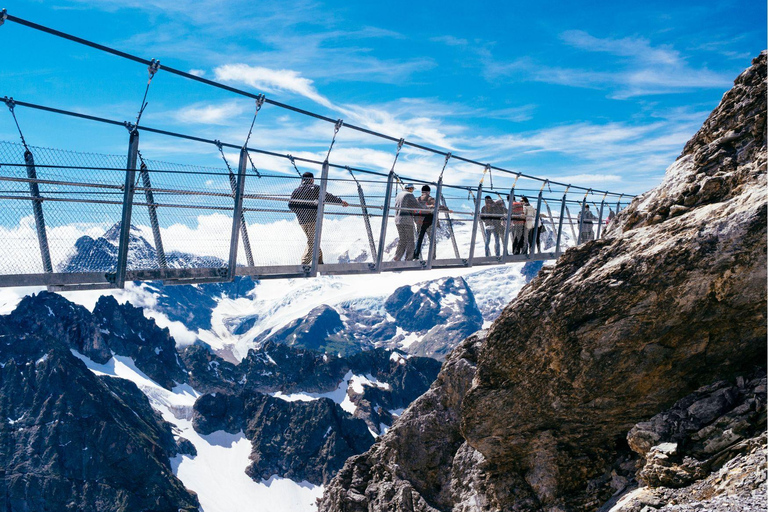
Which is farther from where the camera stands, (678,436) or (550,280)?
(550,280)

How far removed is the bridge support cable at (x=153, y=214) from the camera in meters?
11.7

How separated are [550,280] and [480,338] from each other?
1131 centimetres

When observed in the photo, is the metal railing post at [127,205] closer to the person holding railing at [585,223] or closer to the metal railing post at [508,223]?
the metal railing post at [508,223]

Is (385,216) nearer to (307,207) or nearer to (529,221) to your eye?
(307,207)

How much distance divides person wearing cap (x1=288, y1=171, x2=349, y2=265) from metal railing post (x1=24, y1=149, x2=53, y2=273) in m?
5.02

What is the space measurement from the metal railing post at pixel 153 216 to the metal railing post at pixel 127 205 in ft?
0.91

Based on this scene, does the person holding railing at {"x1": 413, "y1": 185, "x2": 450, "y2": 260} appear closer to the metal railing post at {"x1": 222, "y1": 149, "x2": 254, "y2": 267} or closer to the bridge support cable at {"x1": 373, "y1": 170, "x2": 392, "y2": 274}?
the bridge support cable at {"x1": 373, "y1": 170, "x2": 392, "y2": 274}

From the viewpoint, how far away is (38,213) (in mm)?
10805

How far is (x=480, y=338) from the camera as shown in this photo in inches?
890

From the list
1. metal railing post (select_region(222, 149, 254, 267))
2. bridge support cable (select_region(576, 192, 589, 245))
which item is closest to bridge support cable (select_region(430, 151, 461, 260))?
metal railing post (select_region(222, 149, 254, 267))

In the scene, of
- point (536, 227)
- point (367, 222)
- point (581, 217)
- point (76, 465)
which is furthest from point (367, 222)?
point (76, 465)

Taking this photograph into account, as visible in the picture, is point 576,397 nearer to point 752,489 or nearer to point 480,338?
point 752,489

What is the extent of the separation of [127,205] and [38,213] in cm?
143

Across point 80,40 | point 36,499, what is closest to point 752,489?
point 80,40
